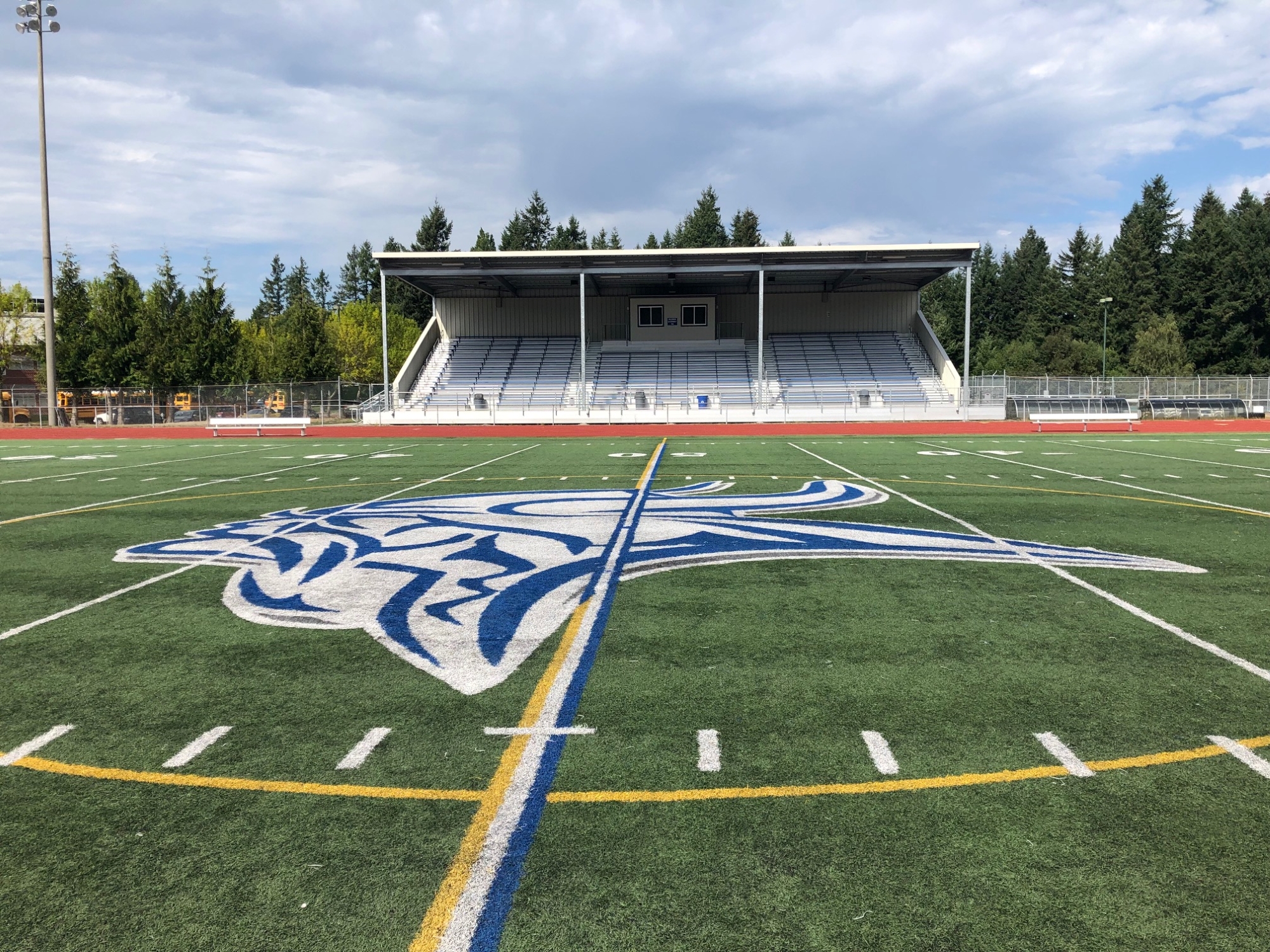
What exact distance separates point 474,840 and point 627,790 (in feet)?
2.30

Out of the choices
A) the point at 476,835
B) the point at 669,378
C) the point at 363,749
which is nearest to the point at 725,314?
the point at 669,378

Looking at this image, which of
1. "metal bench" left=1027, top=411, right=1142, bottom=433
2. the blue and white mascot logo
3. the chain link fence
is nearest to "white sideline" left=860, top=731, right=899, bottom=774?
the blue and white mascot logo

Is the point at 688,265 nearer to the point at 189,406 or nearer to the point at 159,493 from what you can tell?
the point at 189,406

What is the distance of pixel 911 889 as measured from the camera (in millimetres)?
2914

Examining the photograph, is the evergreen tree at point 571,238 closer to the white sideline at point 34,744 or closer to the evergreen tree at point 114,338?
the evergreen tree at point 114,338

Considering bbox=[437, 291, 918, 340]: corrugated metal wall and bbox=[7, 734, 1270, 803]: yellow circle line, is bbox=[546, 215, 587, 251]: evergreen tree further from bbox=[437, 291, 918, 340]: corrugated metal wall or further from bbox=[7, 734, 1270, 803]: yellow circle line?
bbox=[7, 734, 1270, 803]: yellow circle line

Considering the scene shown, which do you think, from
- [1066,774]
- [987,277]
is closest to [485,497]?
[1066,774]

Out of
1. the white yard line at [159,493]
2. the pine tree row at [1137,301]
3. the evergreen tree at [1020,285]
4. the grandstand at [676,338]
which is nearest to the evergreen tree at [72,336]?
the grandstand at [676,338]

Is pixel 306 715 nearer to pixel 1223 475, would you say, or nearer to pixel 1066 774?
pixel 1066 774

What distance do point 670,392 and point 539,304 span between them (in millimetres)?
12905

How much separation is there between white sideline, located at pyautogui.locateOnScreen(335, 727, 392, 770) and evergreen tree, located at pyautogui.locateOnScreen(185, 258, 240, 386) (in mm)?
49788

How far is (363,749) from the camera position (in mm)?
4102

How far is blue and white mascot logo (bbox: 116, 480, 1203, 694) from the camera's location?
6145 mm

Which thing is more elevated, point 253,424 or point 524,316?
point 524,316
